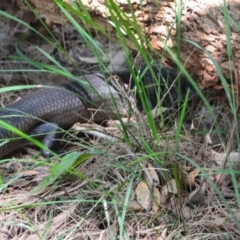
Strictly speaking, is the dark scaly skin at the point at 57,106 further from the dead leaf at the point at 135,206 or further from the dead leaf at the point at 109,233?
the dead leaf at the point at 109,233

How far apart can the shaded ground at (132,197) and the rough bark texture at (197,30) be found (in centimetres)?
40

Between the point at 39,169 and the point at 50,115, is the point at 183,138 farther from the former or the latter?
the point at 50,115

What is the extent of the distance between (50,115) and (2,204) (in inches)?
59.4

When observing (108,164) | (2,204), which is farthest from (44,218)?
(108,164)

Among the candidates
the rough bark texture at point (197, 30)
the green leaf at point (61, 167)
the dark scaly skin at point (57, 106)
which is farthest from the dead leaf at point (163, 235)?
the dark scaly skin at point (57, 106)

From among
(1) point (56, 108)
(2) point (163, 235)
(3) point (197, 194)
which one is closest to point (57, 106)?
(1) point (56, 108)

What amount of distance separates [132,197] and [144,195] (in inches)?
2.7

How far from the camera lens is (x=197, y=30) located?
3115 mm

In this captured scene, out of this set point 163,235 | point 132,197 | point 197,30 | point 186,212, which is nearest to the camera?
point 163,235

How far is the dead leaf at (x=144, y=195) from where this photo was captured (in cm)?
295

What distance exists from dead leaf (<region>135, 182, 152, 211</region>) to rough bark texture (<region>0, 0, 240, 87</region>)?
656mm

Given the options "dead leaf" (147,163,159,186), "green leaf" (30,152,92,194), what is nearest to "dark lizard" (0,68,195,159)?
"green leaf" (30,152,92,194)

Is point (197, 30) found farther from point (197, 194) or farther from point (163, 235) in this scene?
point (163, 235)

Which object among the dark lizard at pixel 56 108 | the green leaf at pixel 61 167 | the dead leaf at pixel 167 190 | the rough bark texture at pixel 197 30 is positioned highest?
the rough bark texture at pixel 197 30
